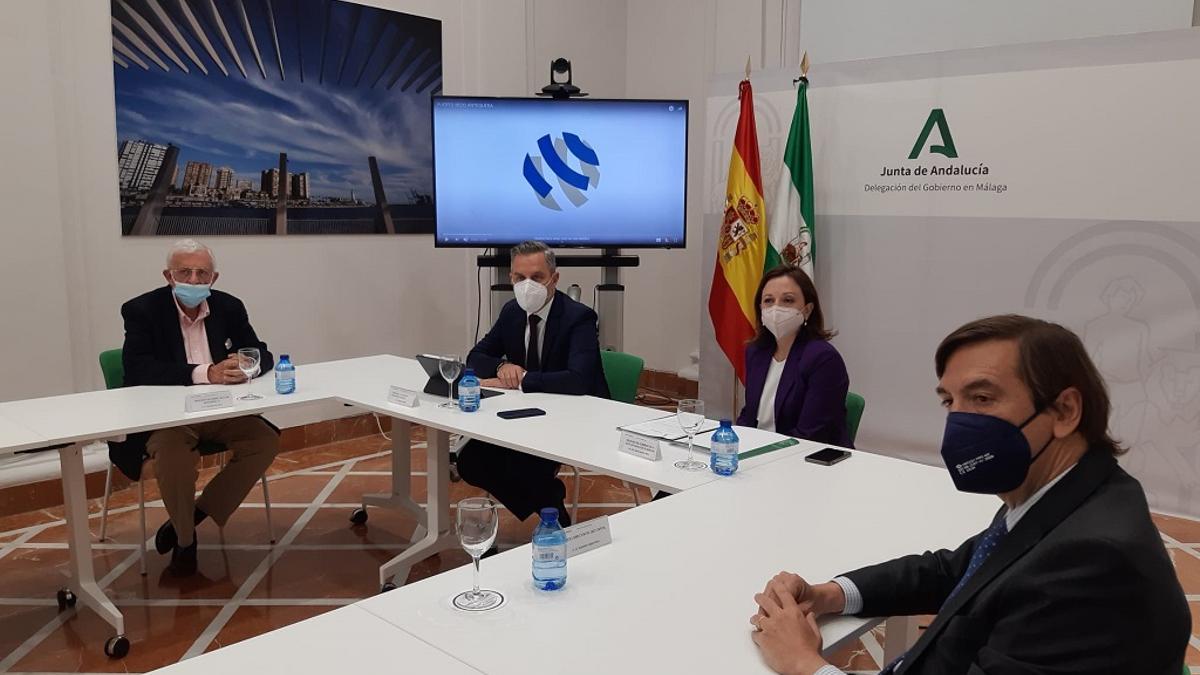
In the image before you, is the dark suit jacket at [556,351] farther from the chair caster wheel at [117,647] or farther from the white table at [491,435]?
the chair caster wheel at [117,647]

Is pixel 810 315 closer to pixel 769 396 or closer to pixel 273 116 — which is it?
pixel 769 396

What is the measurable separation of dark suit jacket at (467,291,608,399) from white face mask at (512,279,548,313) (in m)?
0.09

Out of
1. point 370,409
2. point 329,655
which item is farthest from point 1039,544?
point 370,409

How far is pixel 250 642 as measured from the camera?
142 cm

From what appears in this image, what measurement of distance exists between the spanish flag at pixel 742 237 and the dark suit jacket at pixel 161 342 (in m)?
2.62

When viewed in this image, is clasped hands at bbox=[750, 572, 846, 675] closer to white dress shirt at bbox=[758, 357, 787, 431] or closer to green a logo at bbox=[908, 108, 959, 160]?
white dress shirt at bbox=[758, 357, 787, 431]

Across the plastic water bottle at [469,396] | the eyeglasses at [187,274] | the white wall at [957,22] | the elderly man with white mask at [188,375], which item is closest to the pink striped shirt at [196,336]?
the elderly man with white mask at [188,375]

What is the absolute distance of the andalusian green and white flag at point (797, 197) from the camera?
4.90 m

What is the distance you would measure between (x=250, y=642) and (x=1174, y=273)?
415 centimetres

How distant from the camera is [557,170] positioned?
4750mm

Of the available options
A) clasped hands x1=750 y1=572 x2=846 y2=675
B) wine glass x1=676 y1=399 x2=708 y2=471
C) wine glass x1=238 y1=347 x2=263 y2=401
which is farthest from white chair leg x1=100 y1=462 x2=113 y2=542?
clasped hands x1=750 y1=572 x2=846 y2=675

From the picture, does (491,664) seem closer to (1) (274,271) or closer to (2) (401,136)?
(1) (274,271)

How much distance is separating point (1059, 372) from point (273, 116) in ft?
15.1

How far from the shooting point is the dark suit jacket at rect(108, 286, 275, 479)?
10.8 ft
